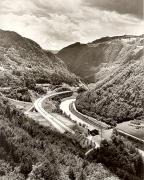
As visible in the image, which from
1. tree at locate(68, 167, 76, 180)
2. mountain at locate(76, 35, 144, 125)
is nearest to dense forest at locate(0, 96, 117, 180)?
tree at locate(68, 167, 76, 180)

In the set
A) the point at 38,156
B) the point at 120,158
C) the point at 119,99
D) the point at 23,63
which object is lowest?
the point at 120,158

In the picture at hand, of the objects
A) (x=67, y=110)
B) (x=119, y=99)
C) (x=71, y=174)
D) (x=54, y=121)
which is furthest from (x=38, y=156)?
(x=67, y=110)

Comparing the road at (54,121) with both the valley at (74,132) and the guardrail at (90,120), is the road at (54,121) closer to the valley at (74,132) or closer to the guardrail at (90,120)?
the valley at (74,132)

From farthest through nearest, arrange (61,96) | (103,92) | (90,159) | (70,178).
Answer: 1. (61,96)
2. (103,92)
3. (90,159)
4. (70,178)

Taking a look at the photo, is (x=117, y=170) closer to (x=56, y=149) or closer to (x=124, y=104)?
(x=56, y=149)

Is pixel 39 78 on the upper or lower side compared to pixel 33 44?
lower

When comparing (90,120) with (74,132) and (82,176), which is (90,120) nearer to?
(74,132)

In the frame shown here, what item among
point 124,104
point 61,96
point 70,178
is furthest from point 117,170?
point 61,96
